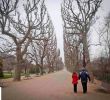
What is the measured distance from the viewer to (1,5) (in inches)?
782

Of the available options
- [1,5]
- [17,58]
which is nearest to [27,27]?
[17,58]

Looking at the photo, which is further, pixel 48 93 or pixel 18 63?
pixel 18 63

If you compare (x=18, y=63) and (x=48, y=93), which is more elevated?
(x=18, y=63)

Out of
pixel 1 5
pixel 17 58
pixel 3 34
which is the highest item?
pixel 1 5

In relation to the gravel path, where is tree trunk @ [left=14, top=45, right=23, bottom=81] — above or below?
above

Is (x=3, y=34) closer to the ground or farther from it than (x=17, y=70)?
farther from it

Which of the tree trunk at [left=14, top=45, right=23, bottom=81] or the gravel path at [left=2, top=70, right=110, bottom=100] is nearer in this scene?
the gravel path at [left=2, top=70, right=110, bottom=100]

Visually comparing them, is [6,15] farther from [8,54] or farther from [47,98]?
[47,98]

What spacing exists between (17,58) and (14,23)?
2.91 metres

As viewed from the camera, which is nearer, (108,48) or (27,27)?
(27,27)

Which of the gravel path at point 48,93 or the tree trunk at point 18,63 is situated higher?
the tree trunk at point 18,63

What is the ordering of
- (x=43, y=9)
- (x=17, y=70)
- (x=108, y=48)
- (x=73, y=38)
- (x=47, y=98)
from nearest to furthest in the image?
(x=47, y=98) < (x=17, y=70) < (x=43, y=9) < (x=108, y=48) < (x=73, y=38)

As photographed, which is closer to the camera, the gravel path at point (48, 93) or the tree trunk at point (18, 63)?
the gravel path at point (48, 93)

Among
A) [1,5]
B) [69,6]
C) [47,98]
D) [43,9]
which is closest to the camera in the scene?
[47,98]
